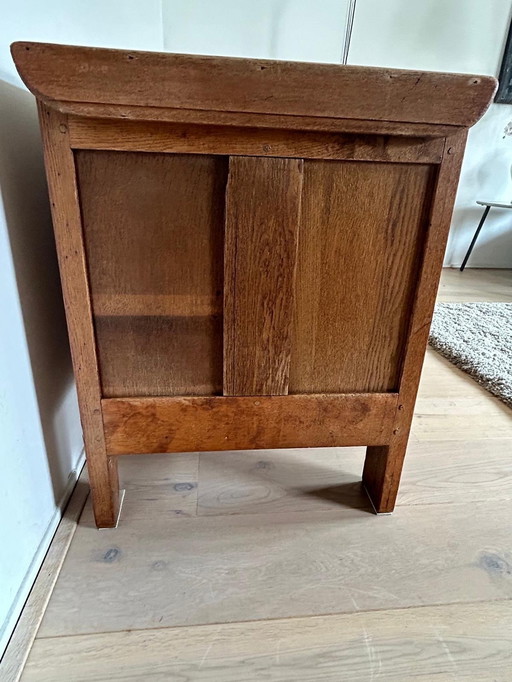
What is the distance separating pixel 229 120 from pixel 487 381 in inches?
43.8

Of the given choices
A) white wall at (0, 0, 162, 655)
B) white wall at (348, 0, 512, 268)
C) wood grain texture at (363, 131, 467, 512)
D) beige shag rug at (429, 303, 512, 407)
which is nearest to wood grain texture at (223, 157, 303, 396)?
wood grain texture at (363, 131, 467, 512)

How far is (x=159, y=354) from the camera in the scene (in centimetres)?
62

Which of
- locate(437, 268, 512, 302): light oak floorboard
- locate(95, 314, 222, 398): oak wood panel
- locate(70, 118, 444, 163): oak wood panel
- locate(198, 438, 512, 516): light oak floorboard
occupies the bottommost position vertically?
locate(437, 268, 512, 302): light oak floorboard

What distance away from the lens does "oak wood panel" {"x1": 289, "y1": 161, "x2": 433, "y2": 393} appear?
561 mm

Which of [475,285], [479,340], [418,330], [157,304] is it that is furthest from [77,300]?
[475,285]

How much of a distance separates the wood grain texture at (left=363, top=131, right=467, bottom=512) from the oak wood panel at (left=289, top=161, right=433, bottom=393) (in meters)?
0.01

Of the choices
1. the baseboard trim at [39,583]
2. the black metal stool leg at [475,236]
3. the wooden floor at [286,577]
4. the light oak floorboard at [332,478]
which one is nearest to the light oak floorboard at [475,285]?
the black metal stool leg at [475,236]

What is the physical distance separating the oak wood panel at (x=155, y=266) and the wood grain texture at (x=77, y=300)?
0.05ft

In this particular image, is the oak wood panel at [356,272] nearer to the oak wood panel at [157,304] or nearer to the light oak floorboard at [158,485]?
the oak wood panel at [157,304]

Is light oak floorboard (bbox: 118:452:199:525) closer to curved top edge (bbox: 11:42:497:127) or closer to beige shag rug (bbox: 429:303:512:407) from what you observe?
curved top edge (bbox: 11:42:497:127)

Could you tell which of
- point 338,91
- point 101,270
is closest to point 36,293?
point 101,270

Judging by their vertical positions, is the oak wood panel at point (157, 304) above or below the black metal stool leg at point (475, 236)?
above

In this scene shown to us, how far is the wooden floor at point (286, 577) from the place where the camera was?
52 cm

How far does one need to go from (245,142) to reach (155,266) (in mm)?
194
